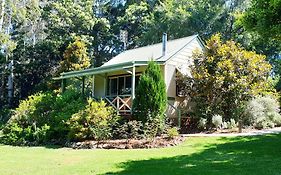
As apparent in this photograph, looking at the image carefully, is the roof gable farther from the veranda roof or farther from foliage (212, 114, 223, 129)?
foliage (212, 114, 223, 129)

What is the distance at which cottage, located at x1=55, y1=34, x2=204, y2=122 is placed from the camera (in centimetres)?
1710

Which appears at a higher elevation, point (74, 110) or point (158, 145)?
point (74, 110)

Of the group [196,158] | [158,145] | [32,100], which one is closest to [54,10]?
[32,100]

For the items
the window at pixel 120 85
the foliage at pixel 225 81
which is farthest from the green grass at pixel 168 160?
the window at pixel 120 85

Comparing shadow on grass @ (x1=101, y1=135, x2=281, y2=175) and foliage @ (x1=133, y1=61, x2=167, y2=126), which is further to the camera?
foliage @ (x1=133, y1=61, x2=167, y2=126)

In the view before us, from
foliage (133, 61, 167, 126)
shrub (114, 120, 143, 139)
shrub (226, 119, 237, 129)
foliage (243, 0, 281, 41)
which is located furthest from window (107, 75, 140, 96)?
foliage (243, 0, 281, 41)

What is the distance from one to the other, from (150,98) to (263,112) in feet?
19.9

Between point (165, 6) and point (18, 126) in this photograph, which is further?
point (165, 6)

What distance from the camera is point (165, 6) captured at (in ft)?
115

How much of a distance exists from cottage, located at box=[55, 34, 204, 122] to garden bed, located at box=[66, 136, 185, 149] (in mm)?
3073

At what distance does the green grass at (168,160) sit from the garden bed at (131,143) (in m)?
0.58

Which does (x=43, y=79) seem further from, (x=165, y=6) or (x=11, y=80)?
(x=165, y=6)

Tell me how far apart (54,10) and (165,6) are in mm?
11548

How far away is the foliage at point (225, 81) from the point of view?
17.1 m
